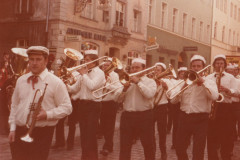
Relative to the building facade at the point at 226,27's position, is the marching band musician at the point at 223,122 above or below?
below

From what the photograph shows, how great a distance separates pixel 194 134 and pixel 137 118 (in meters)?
0.93

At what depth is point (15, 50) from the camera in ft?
26.1

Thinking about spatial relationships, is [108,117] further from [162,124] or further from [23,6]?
[23,6]

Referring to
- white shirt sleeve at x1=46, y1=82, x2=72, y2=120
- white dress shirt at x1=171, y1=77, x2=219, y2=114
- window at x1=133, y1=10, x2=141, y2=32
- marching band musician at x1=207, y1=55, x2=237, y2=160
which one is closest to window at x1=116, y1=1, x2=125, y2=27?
window at x1=133, y1=10, x2=141, y2=32

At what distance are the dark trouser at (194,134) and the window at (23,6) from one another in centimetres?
1570

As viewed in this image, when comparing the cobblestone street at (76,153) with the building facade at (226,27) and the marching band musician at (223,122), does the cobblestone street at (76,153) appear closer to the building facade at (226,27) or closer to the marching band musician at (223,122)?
the marching band musician at (223,122)

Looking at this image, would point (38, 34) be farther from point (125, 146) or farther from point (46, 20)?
point (125, 146)

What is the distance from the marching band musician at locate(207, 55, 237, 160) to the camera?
6953 mm

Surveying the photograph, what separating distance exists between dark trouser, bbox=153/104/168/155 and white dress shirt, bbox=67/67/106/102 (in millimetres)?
1584

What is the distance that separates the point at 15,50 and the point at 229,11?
4057cm

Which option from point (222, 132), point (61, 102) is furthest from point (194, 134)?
point (61, 102)

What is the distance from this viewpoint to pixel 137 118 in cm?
612

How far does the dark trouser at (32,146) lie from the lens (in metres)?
4.17

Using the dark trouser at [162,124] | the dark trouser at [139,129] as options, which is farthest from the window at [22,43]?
the dark trouser at [139,129]
